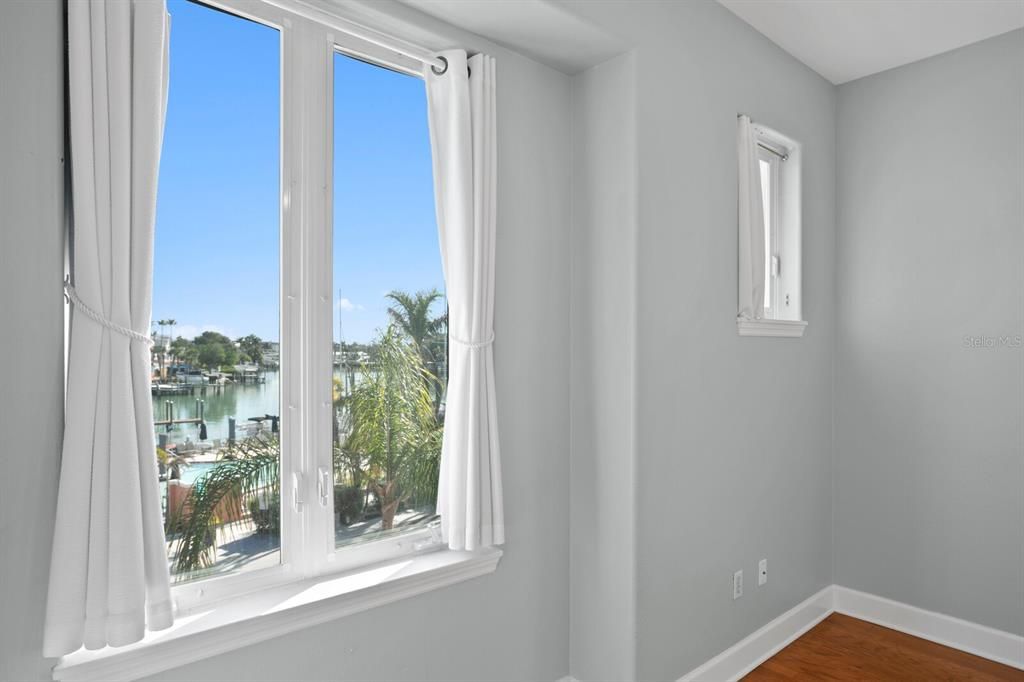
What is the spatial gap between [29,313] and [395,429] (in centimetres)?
100

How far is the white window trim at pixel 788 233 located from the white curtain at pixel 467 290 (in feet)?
5.28

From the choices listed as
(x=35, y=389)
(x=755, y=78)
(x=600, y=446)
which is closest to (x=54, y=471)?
(x=35, y=389)

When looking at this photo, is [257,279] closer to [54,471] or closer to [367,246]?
[367,246]

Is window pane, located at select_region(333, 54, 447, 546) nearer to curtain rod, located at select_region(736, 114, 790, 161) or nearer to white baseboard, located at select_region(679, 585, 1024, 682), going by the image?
white baseboard, located at select_region(679, 585, 1024, 682)

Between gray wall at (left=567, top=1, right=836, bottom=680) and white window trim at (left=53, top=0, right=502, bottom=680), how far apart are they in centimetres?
87

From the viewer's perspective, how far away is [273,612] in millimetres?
1611

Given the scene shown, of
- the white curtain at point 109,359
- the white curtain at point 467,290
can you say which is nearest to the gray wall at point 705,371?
the white curtain at point 467,290

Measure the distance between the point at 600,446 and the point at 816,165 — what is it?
196 centimetres

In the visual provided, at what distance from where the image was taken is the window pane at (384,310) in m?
1.90

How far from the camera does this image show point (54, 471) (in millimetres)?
1361

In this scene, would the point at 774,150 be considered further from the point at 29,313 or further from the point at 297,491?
the point at 29,313

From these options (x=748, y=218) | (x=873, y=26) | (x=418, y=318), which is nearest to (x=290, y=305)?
(x=418, y=318)

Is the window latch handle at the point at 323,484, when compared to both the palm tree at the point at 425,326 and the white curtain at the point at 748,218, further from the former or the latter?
the white curtain at the point at 748,218

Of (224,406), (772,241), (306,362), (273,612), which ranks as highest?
(772,241)
